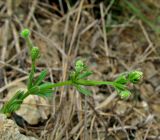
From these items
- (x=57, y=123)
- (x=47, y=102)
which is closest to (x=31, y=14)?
(x=47, y=102)

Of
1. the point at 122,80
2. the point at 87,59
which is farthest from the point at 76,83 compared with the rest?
the point at 87,59

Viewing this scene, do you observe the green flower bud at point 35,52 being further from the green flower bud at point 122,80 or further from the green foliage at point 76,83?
the green flower bud at point 122,80

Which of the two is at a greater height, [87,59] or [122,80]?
[122,80]

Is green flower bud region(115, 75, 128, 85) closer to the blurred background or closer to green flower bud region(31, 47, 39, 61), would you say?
green flower bud region(31, 47, 39, 61)

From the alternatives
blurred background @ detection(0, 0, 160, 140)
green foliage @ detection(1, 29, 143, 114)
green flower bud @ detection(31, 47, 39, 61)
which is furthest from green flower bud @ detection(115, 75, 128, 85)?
blurred background @ detection(0, 0, 160, 140)

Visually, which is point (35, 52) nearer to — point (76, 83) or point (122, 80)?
point (76, 83)

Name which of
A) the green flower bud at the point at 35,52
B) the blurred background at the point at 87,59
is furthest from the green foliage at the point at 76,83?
the blurred background at the point at 87,59

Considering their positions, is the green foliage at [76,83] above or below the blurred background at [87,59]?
above

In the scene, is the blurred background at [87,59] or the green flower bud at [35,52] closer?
the green flower bud at [35,52]
